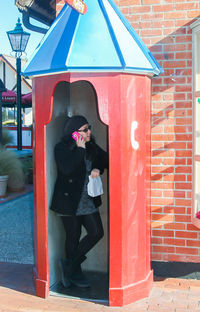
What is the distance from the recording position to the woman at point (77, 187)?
4.18m

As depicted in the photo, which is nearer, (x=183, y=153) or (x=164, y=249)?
(x=183, y=153)

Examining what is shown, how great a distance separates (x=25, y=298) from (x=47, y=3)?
4953 millimetres

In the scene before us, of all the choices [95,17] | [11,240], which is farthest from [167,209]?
[11,240]

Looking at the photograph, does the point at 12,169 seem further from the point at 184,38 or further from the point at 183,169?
the point at 184,38

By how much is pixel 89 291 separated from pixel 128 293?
0.51 meters

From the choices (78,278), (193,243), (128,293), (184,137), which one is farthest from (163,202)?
(78,278)

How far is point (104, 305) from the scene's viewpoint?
4.02 m

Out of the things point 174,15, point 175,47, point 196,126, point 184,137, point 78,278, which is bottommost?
point 78,278

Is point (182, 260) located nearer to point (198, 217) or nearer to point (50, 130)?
point (198, 217)

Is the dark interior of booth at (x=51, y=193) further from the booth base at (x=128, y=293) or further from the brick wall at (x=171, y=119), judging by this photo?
the brick wall at (x=171, y=119)

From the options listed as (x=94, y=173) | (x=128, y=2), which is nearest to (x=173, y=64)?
(x=128, y=2)

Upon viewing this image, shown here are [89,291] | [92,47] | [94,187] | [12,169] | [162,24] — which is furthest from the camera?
[12,169]

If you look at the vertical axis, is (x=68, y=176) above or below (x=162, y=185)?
above

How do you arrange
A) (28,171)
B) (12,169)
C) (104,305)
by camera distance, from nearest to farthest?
(104,305) < (12,169) < (28,171)
